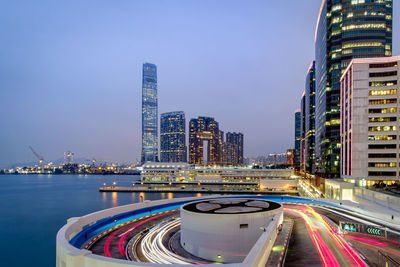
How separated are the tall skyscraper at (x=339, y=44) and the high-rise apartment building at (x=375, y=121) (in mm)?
31391

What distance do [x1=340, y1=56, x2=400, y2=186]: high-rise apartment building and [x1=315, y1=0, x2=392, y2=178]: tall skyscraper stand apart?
3139cm

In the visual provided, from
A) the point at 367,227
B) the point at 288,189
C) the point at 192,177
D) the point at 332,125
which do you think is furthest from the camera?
the point at 192,177

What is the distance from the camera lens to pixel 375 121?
252 ft

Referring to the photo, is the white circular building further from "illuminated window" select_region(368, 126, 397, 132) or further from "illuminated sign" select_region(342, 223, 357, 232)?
"illuminated window" select_region(368, 126, 397, 132)

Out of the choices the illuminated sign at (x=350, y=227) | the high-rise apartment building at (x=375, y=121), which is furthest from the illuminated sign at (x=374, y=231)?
the high-rise apartment building at (x=375, y=121)

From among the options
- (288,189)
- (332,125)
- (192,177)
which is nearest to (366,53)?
(332,125)

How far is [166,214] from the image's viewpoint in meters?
35.9

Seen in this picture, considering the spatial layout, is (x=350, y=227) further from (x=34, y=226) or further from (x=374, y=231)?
(x=34, y=226)

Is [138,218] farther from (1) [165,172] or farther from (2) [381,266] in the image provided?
(1) [165,172]

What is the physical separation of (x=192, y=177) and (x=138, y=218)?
409 ft

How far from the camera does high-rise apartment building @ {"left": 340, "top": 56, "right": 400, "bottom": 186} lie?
76.3 m

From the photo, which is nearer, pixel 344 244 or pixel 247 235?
pixel 344 244

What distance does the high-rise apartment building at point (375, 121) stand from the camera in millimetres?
76312

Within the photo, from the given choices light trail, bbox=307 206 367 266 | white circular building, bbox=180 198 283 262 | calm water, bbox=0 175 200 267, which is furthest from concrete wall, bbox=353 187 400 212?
calm water, bbox=0 175 200 267
